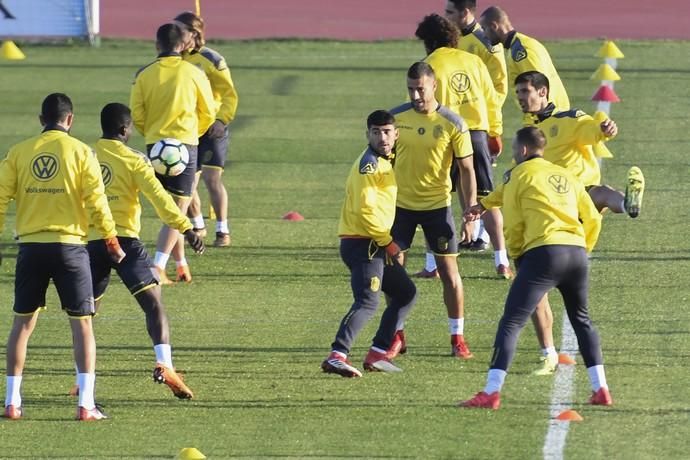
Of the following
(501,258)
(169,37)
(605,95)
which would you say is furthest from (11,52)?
(501,258)

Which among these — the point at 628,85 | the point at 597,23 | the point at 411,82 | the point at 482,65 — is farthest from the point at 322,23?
the point at 411,82

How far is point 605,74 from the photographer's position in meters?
23.0

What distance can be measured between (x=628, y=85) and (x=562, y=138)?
11.8 meters

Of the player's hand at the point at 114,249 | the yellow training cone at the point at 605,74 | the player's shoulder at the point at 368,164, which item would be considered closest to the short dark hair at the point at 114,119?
the player's hand at the point at 114,249

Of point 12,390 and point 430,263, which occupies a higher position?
point 12,390

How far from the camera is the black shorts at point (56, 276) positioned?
9672 mm

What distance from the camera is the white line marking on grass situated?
9.02 m

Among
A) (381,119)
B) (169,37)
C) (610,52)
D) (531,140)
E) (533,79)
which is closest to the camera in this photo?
(531,140)

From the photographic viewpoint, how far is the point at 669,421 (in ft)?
31.2

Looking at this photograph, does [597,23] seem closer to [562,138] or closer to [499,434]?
[562,138]

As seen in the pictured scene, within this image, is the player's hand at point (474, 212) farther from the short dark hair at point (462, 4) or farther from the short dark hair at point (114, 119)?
the short dark hair at point (462, 4)

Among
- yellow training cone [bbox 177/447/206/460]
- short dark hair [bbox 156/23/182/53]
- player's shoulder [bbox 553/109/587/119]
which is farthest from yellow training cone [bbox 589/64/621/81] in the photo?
yellow training cone [bbox 177/447/206/460]

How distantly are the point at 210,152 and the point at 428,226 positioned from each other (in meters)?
4.06

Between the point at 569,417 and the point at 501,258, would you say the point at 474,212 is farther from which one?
the point at 501,258
